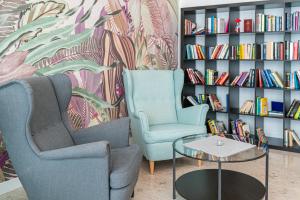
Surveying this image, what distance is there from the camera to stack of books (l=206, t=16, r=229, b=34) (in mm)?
4457

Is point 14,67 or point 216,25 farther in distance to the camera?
point 216,25

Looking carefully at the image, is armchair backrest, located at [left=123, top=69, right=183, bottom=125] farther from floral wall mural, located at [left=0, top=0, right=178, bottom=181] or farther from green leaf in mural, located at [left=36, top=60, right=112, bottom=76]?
green leaf in mural, located at [left=36, top=60, right=112, bottom=76]

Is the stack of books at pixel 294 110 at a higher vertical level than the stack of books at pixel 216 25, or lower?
lower

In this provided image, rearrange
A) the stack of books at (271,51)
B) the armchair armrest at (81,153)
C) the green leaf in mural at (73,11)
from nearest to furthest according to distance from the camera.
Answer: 1. the armchair armrest at (81,153)
2. the green leaf in mural at (73,11)
3. the stack of books at (271,51)

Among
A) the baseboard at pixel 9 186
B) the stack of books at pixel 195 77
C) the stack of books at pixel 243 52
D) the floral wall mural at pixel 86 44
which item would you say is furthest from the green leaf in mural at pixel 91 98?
the stack of books at pixel 243 52

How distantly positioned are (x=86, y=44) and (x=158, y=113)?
3.84 feet

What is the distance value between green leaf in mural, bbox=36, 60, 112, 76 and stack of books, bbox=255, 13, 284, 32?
6.83 feet

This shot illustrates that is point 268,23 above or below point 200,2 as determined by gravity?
below

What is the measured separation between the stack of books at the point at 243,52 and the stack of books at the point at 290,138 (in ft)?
3.50

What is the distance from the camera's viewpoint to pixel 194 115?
3645 millimetres

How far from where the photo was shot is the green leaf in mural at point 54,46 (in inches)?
108

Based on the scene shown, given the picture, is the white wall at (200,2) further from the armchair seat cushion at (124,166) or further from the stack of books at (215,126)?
the armchair seat cushion at (124,166)

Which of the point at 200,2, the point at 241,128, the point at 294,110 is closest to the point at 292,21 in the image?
the point at 294,110

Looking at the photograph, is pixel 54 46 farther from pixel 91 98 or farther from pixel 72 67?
pixel 91 98
